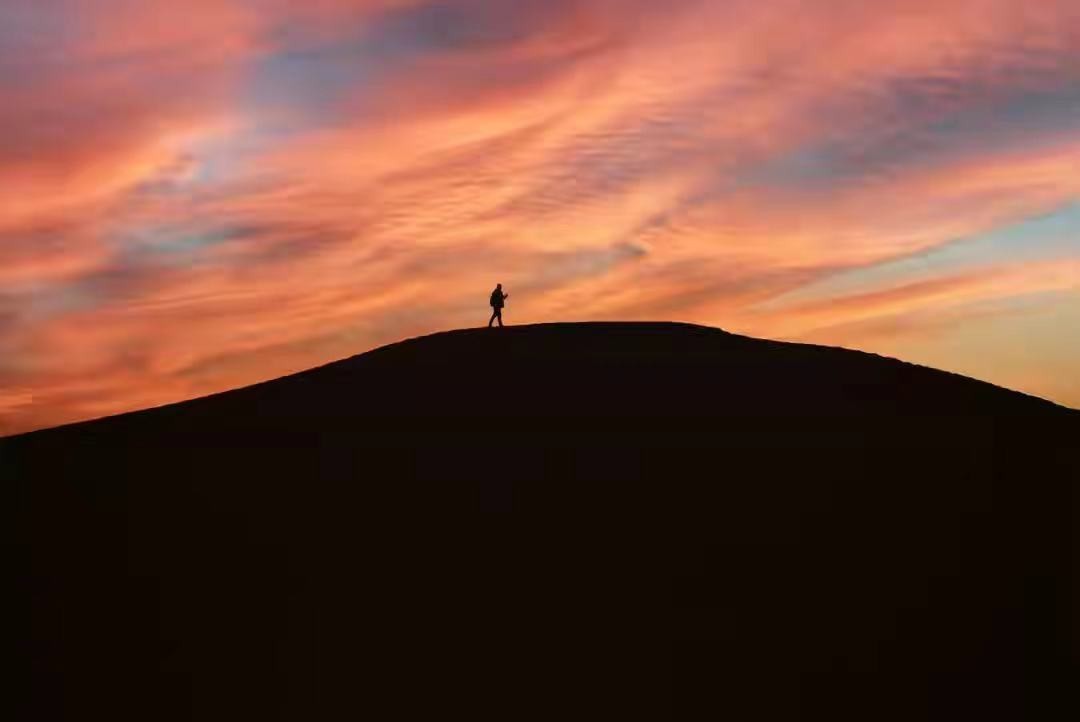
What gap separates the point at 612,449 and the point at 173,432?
1044cm

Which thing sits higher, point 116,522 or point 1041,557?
point 116,522

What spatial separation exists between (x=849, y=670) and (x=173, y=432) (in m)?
16.5

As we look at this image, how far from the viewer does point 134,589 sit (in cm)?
2133

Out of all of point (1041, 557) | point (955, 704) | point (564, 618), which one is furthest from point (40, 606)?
point (1041, 557)

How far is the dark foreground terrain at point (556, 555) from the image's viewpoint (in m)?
18.9

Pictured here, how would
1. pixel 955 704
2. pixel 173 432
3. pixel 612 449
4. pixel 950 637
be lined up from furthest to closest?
pixel 173 432 < pixel 612 449 < pixel 950 637 < pixel 955 704

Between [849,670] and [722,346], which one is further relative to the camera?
[722,346]

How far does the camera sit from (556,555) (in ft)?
70.8

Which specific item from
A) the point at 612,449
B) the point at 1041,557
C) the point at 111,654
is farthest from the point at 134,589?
the point at 1041,557

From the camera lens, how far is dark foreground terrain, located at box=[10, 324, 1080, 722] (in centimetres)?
1888

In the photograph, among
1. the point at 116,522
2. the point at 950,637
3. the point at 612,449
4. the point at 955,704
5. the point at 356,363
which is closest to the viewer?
the point at 955,704

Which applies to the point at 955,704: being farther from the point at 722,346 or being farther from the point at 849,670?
the point at 722,346

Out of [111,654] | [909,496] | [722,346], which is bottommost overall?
[111,654]

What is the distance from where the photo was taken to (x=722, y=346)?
33438mm
